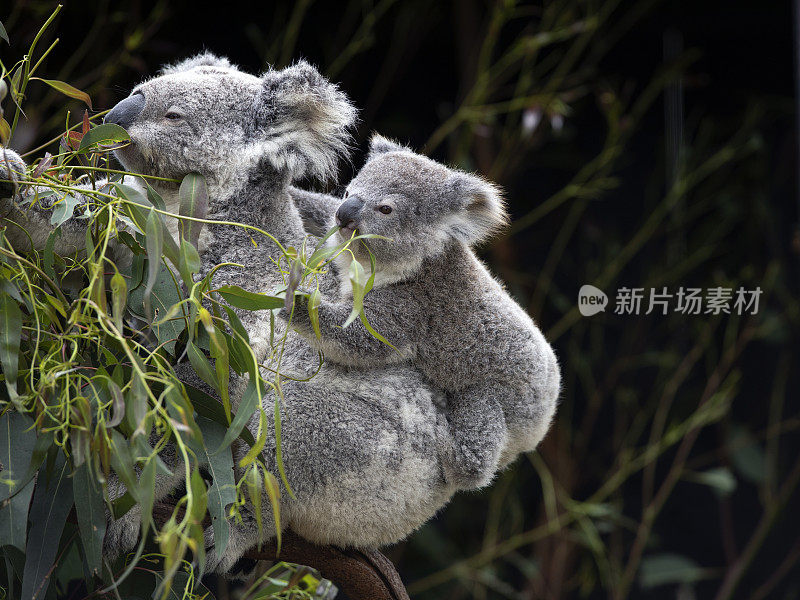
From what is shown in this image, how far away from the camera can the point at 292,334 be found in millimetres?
1593

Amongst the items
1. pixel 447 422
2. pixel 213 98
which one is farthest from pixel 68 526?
pixel 213 98

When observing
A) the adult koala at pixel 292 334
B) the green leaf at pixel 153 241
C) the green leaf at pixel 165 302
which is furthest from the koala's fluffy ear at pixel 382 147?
the green leaf at pixel 153 241

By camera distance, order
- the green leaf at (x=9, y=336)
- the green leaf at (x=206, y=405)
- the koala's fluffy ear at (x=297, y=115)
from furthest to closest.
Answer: the koala's fluffy ear at (x=297, y=115) < the green leaf at (x=206, y=405) < the green leaf at (x=9, y=336)

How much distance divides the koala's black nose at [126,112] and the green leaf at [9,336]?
18.0 inches

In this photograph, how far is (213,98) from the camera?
1.59 meters

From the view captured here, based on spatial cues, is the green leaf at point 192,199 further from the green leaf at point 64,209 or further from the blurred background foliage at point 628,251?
the blurred background foliage at point 628,251

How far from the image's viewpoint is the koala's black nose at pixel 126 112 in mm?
1506

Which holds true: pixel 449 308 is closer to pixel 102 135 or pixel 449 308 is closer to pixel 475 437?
pixel 475 437

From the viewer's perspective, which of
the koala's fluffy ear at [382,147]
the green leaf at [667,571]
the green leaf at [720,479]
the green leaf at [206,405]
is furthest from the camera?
the green leaf at [667,571]

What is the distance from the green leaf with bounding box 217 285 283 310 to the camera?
123cm

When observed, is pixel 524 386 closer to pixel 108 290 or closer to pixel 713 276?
pixel 108 290

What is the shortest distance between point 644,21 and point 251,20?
5.29 ft

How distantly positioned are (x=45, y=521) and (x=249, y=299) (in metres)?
0.42

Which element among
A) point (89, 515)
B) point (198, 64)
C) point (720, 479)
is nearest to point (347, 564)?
point (89, 515)
